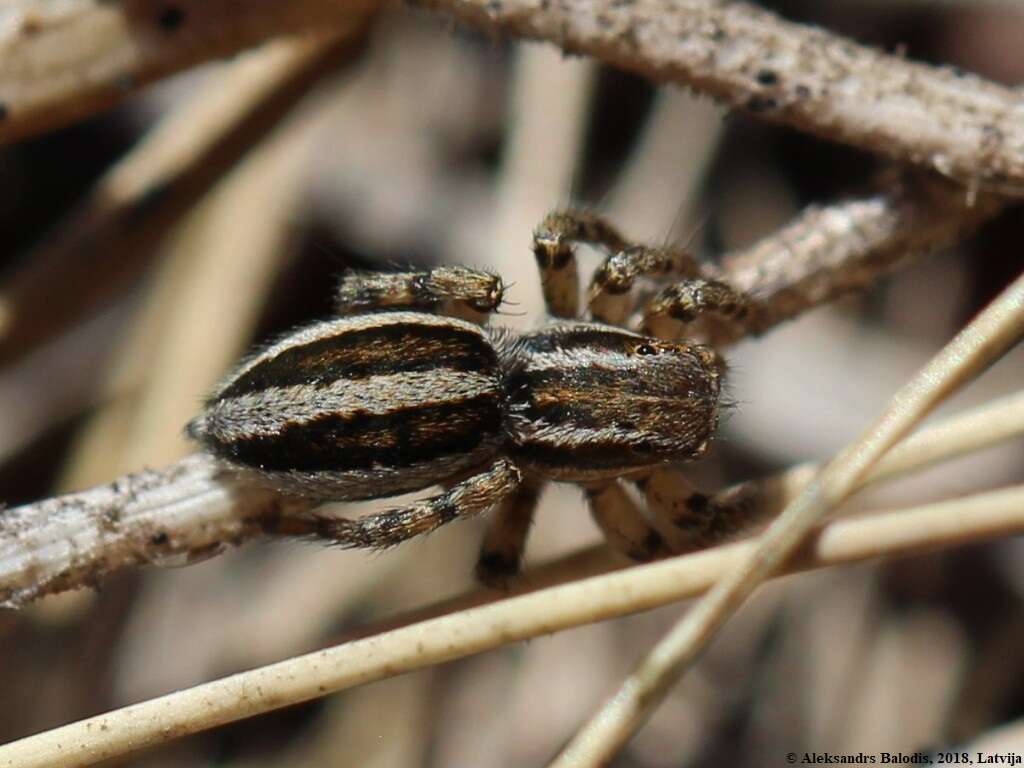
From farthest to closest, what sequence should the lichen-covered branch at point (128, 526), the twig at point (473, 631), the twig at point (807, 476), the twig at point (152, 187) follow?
the twig at point (152, 187)
the lichen-covered branch at point (128, 526)
the twig at point (807, 476)
the twig at point (473, 631)

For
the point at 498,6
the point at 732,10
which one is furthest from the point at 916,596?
the point at 498,6

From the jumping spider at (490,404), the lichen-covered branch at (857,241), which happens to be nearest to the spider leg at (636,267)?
the jumping spider at (490,404)

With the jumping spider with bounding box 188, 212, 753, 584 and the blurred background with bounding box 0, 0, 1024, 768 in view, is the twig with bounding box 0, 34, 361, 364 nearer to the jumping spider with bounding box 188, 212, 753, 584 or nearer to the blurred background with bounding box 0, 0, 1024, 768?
the blurred background with bounding box 0, 0, 1024, 768

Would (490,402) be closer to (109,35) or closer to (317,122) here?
(109,35)

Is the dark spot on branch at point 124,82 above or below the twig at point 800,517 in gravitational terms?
above

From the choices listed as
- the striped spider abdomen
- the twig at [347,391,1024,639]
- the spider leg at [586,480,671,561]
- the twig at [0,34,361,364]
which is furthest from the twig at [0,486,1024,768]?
the twig at [0,34,361,364]

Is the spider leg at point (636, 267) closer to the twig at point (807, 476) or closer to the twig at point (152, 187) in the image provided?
the twig at point (807, 476)
